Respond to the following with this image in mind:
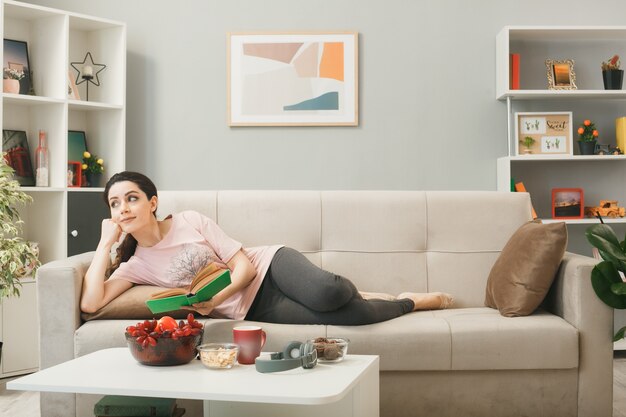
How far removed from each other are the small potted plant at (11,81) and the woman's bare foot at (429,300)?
2217 millimetres

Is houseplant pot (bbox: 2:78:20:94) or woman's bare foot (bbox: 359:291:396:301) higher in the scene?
houseplant pot (bbox: 2:78:20:94)

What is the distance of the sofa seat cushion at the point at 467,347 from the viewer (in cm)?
269

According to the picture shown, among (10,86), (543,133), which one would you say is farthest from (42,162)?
(543,133)

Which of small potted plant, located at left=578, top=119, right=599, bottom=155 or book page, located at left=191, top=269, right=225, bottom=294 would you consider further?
small potted plant, located at left=578, top=119, right=599, bottom=155

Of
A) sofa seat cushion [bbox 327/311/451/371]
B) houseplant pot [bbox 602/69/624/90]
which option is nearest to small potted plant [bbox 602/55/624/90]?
houseplant pot [bbox 602/69/624/90]

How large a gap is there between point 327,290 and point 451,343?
464 mm

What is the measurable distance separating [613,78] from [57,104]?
299cm

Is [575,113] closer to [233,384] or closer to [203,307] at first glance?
[203,307]

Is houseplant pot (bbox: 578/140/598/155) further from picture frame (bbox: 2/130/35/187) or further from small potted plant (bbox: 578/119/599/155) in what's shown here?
picture frame (bbox: 2/130/35/187)

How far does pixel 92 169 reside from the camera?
4277mm

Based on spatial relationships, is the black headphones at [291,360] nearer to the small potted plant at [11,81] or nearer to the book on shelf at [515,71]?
the small potted plant at [11,81]

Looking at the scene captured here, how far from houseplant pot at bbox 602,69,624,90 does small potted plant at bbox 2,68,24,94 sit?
3.12 metres

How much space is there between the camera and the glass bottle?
158 inches


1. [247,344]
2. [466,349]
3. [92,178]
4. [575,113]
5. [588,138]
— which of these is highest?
[575,113]
